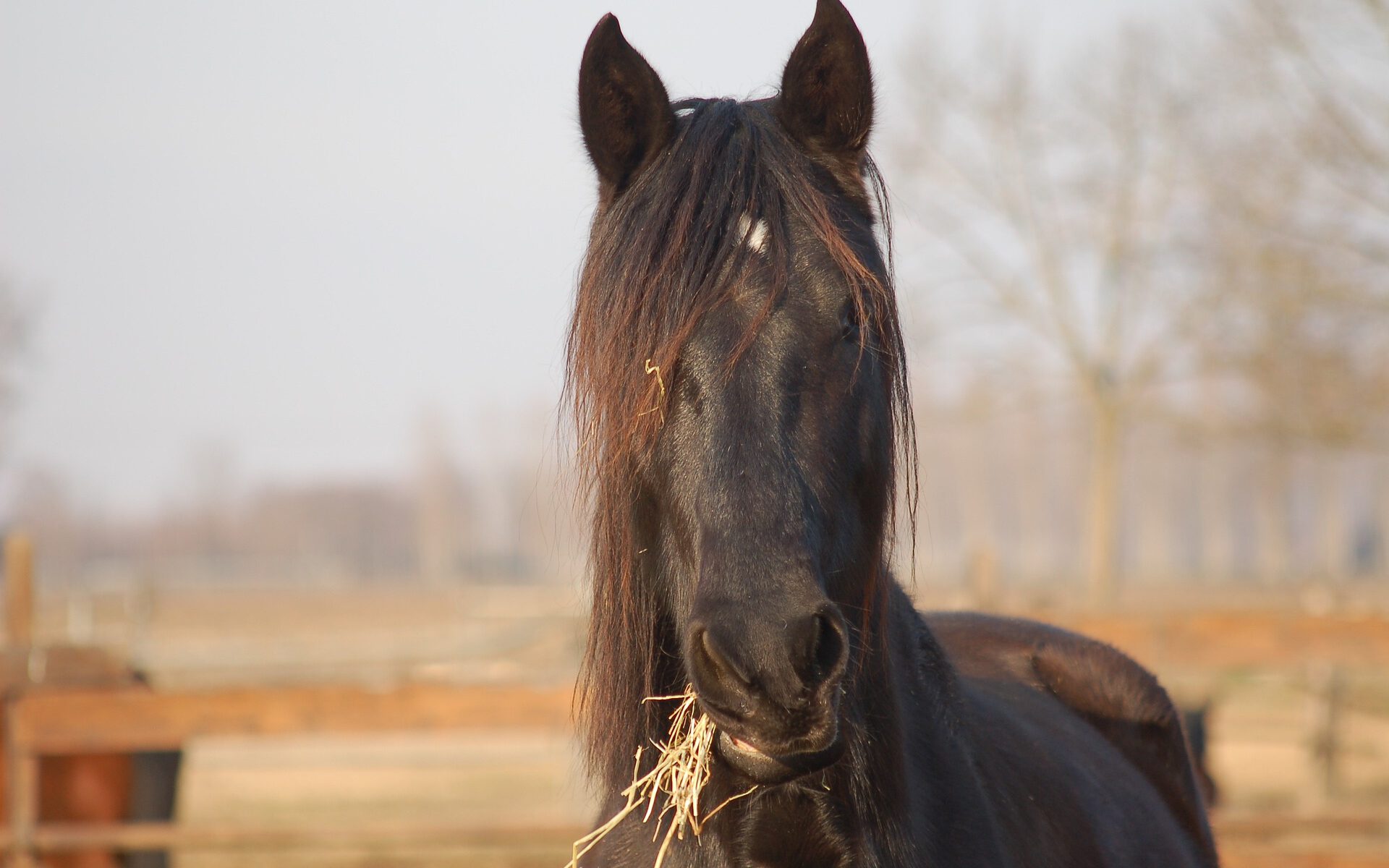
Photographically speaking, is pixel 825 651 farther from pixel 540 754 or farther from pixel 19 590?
pixel 540 754

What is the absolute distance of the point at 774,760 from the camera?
146cm

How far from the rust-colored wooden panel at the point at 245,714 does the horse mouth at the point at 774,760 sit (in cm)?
454

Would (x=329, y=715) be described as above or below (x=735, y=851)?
below

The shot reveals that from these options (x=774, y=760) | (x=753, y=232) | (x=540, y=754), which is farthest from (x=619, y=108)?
(x=540, y=754)

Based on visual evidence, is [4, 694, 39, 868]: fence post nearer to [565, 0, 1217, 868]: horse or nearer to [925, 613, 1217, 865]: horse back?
[925, 613, 1217, 865]: horse back

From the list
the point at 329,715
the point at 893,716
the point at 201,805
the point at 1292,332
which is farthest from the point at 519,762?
the point at 893,716

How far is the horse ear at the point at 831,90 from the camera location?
1.78 m

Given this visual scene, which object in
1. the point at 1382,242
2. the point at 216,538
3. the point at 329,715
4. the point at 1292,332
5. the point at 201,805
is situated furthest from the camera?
the point at 216,538

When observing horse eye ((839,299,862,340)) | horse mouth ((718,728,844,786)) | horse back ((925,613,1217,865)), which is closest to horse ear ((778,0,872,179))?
horse eye ((839,299,862,340))

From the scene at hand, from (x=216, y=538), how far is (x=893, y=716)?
99055 mm

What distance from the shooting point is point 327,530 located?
309ft

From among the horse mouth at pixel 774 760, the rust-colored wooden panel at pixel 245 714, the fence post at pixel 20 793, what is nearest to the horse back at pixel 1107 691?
the horse mouth at pixel 774 760

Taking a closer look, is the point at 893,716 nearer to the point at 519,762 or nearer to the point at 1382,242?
the point at 519,762

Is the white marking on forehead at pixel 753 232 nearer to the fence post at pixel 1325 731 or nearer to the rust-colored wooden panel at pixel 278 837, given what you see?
the rust-colored wooden panel at pixel 278 837
